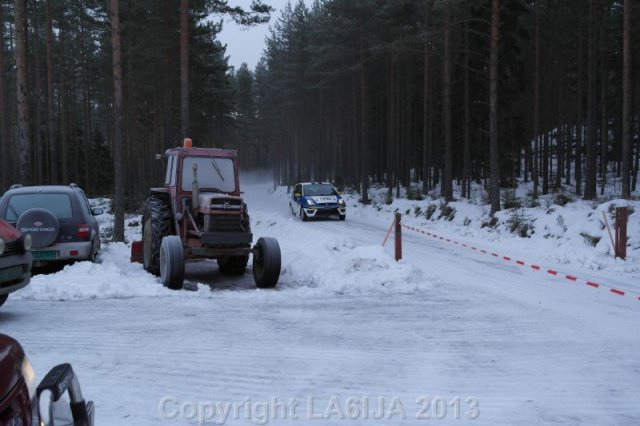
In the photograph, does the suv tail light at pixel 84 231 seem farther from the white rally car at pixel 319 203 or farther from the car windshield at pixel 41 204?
the white rally car at pixel 319 203

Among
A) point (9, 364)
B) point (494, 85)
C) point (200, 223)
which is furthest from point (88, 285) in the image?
point (494, 85)

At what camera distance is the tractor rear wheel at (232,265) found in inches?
446

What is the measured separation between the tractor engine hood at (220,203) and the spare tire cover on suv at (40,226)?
267 cm

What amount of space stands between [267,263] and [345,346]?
382cm

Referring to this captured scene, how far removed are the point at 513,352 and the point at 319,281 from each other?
189 inches

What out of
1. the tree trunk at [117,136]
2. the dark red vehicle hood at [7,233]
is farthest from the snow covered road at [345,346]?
the tree trunk at [117,136]

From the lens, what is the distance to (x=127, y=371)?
15.9 feet

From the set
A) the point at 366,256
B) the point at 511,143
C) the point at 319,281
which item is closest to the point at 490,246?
the point at 366,256

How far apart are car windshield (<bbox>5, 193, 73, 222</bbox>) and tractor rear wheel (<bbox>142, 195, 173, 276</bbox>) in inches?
62.3

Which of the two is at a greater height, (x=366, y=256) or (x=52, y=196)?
(x=52, y=196)

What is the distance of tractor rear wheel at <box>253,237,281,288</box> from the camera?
938 cm

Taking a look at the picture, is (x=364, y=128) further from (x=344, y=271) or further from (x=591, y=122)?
(x=344, y=271)

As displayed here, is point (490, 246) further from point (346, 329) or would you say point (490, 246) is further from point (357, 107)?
point (357, 107)

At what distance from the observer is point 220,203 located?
950 centimetres
